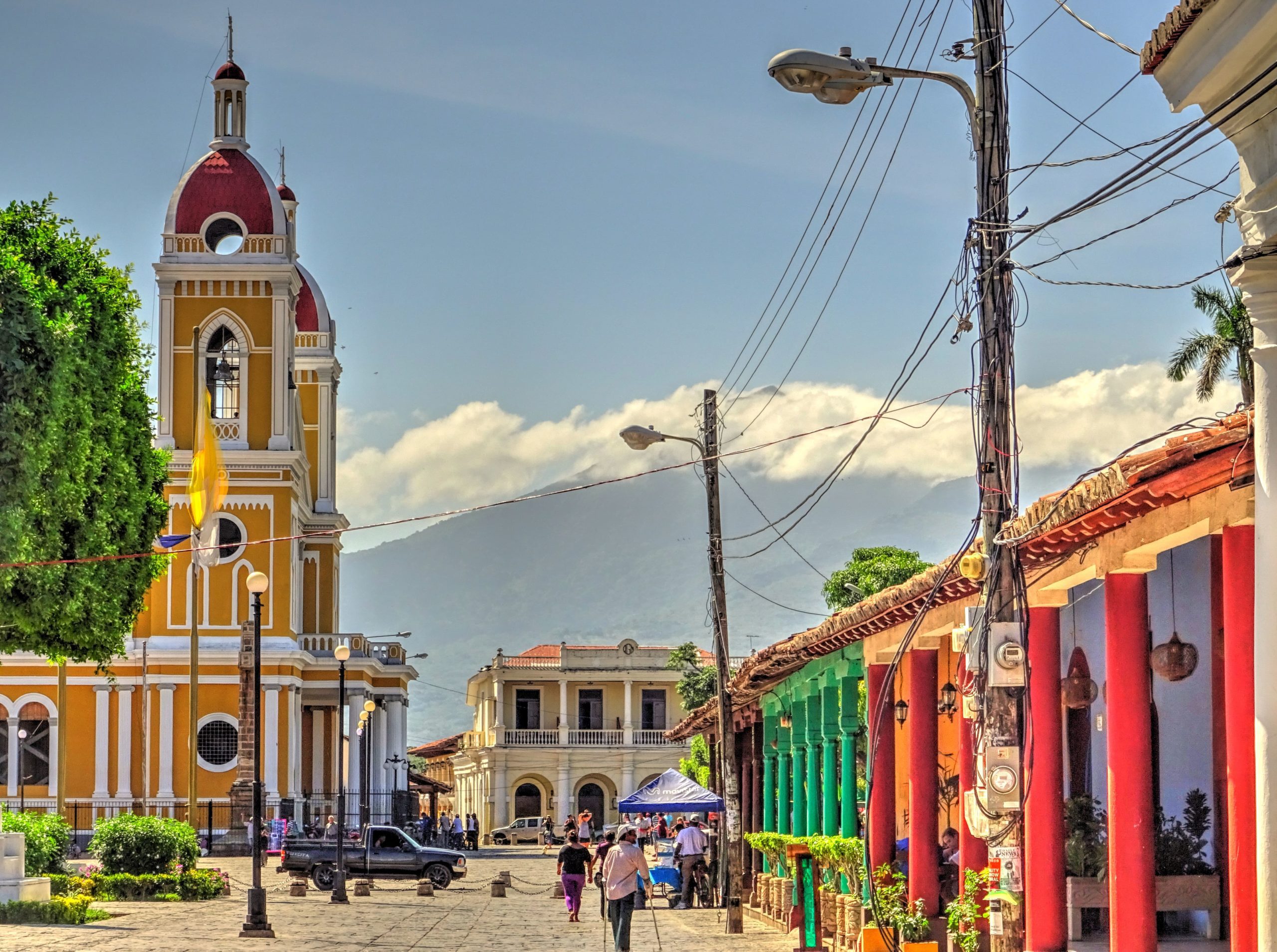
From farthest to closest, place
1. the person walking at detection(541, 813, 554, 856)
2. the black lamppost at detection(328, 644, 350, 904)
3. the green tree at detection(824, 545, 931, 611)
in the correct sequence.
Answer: the person walking at detection(541, 813, 554, 856), the green tree at detection(824, 545, 931, 611), the black lamppost at detection(328, 644, 350, 904)

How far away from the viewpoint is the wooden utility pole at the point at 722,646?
26.2 metres

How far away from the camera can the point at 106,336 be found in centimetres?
2600

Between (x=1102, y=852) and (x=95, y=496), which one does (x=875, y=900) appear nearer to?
(x=1102, y=852)

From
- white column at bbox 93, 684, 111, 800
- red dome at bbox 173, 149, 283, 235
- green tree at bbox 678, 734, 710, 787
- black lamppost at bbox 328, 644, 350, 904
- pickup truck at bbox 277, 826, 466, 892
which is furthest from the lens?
red dome at bbox 173, 149, 283, 235

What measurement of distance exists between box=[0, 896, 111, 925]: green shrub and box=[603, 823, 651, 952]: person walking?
24.2 feet

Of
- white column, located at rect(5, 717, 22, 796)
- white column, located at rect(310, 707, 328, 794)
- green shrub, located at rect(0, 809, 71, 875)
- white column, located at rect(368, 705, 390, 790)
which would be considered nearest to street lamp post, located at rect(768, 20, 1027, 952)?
green shrub, located at rect(0, 809, 71, 875)

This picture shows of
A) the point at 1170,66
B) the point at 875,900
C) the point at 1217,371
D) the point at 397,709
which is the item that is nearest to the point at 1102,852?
the point at 875,900

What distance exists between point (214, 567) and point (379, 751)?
15.9 metres

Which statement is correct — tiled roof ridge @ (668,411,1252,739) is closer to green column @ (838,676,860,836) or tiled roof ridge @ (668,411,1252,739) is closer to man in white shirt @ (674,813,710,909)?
green column @ (838,676,860,836)

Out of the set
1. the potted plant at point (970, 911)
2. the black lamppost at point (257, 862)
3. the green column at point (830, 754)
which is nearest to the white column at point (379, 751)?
the black lamppost at point (257, 862)

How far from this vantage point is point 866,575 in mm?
48406

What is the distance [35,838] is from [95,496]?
15.3ft

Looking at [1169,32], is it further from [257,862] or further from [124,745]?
[124,745]

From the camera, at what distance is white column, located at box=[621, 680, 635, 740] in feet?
284
